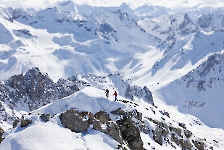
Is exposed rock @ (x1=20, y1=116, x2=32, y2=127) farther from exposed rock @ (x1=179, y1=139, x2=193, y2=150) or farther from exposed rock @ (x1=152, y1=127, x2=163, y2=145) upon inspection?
exposed rock @ (x1=179, y1=139, x2=193, y2=150)

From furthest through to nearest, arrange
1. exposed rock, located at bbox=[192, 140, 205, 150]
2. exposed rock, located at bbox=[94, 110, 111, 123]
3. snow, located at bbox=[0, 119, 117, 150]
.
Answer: exposed rock, located at bbox=[192, 140, 205, 150] → exposed rock, located at bbox=[94, 110, 111, 123] → snow, located at bbox=[0, 119, 117, 150]

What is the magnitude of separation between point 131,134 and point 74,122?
32.3ft

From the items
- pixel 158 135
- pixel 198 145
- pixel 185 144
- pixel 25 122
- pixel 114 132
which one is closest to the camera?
pixel 114 132

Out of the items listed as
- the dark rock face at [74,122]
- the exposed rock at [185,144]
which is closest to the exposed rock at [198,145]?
the exposed rock at [185,144]

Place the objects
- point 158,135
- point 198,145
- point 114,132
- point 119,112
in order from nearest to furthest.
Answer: point 114,132, point 119,112, point 158,135, point 198,145

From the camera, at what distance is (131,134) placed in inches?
2110

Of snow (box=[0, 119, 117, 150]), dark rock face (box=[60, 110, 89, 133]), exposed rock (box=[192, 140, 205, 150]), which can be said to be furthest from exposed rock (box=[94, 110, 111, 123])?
exposed rock (box=[192, 140, 205, 150])

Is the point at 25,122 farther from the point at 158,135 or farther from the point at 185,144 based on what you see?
the point at 185,144

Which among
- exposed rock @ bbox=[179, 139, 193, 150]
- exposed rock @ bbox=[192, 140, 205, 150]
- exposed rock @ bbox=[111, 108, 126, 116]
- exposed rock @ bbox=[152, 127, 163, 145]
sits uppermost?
exposed rock @ bbox=[111, 108, 126, 116]

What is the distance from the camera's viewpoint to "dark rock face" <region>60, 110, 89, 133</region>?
4988 centimetres

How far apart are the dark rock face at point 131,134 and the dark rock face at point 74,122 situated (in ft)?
23.8

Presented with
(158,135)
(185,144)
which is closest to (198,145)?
(185,144)

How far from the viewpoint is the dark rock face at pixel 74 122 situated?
164 ft

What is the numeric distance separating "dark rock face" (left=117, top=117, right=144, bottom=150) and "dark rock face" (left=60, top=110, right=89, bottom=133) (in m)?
7.27
